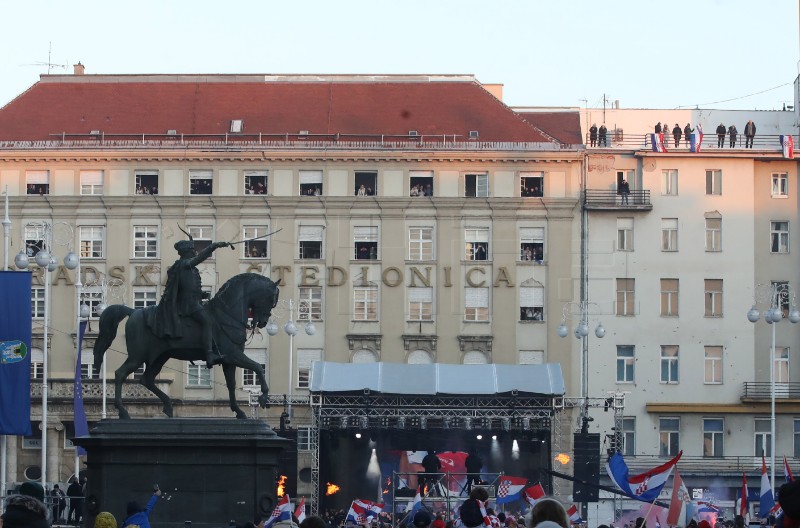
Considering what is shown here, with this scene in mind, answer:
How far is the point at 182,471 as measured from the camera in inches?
1492

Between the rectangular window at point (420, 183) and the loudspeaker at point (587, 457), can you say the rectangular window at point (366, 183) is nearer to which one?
the rectangular window at point (420, 183)

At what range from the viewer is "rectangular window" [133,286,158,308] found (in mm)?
85375

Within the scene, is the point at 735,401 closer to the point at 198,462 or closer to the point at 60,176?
the point at 60,176

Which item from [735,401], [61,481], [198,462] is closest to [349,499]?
[61,481]

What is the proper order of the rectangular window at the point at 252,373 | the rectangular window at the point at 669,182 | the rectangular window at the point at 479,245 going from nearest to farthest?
the rectangular window at the point at 252,373, the rectangular window at the point at 479,245, the rectangular window at the point at 669,182

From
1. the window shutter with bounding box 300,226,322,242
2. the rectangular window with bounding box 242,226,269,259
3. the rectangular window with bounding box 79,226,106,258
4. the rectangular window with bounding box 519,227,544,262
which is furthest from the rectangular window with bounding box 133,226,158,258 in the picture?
the rectangular window with bounding box 519,227,544,262

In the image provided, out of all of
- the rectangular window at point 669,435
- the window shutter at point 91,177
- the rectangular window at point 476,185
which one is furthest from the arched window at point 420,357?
the window shutter at point 91,177

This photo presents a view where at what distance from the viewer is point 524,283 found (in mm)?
85688

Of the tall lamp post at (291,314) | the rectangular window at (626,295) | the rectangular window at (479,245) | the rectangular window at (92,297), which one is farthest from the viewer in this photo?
Answer: the rectangular window at (626,295)

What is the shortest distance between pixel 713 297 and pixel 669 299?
1929mm

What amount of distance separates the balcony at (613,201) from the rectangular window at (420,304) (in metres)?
7.91

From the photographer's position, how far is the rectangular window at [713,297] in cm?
8650

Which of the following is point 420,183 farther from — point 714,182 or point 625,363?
point 714,182

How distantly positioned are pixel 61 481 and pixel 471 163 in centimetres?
2219
